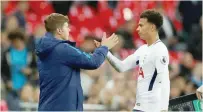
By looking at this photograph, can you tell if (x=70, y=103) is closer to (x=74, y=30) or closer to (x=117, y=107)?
(x=117, y=107)

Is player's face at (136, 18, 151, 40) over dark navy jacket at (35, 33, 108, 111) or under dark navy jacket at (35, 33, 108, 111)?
over

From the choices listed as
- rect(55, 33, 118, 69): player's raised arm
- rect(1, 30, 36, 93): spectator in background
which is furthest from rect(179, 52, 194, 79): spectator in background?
rect(55, 33, 118, 69): player's raised arm

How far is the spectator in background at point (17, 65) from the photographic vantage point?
13.3 meters

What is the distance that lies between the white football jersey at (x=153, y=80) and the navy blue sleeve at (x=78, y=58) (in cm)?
57

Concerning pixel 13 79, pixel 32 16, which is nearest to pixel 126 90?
pixel 13 79

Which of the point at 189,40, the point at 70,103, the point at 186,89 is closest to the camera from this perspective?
the point at 70,103

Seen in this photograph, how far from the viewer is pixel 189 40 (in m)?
15.9

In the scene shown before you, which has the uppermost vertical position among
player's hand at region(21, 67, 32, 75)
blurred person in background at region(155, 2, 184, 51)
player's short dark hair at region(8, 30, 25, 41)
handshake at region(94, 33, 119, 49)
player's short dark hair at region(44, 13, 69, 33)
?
blurred person in background at region(155, 2, 184, 51)

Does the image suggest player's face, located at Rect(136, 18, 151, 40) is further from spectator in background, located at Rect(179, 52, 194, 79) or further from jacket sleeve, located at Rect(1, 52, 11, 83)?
spectator in background, located at Rect(179, 52, 194, 79)

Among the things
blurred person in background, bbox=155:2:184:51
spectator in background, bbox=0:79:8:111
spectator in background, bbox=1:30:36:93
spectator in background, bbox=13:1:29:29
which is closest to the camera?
spectator in background, bbox=0:79:8:111

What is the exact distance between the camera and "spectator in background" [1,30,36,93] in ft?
43.5

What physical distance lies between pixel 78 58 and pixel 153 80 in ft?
2.89

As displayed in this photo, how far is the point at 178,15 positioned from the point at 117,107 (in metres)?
4.46

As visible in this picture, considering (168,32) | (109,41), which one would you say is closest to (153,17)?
(109,41)
